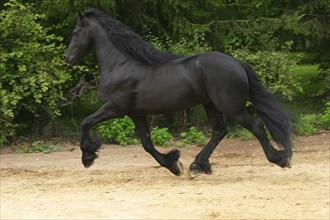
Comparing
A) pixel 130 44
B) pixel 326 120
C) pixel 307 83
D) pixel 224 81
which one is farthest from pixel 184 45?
pixel 307 83

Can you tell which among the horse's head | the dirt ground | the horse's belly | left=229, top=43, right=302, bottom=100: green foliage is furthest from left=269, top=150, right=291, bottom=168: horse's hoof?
left=229, top=43, right=302, bottom=100: green foliage

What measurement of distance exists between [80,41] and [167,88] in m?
1.40

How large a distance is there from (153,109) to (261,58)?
4.48 m

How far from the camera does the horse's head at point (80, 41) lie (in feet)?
27.0

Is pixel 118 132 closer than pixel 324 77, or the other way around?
pixel 118 132

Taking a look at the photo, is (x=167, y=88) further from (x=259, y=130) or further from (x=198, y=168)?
(x=259, y=130)

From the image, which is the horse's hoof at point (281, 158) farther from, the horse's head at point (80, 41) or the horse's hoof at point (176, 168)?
the horse's head at point (80, 41)

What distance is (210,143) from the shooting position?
8.21 metres

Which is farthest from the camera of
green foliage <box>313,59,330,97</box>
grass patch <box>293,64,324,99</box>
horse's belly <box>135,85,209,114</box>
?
grass patch <box>293,64,324,99</box>

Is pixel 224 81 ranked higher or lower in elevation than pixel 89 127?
higher

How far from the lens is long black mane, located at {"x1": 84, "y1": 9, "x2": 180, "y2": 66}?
798 cm

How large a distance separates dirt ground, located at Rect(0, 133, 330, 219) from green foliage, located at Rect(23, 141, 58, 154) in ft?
1.92

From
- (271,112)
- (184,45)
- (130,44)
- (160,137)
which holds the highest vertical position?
(130,44)

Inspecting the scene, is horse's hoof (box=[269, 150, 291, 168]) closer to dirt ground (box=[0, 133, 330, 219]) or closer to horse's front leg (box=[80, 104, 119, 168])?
dirt ground (box=[0, 133, 330, 219])
